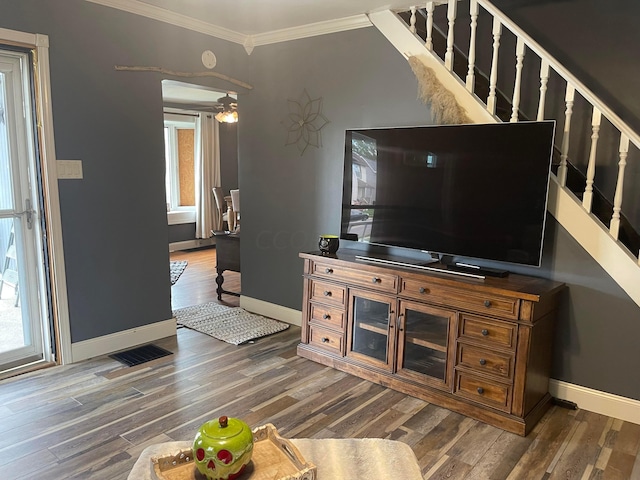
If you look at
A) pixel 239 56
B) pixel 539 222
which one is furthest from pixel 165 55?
pixel 539 222

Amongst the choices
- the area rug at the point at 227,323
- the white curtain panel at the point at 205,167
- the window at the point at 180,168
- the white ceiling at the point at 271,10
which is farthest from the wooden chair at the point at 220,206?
the white ceiling at the point at 271,10

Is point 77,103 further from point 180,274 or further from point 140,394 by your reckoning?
point 180,274

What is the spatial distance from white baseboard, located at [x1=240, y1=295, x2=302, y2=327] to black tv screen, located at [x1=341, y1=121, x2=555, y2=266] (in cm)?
105

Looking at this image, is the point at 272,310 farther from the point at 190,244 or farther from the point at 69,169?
the point at 190,244

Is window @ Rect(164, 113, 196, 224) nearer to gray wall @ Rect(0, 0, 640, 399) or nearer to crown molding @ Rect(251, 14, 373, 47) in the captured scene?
gray wall @ Rect(0, 0, 640, 399)

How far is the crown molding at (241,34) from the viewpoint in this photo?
10.9ft

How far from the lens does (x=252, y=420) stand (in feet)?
8.50

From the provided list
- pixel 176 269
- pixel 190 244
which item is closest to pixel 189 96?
pixel 190 244

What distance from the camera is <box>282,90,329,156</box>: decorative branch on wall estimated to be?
3.81 metres

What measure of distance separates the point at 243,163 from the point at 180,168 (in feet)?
12.6

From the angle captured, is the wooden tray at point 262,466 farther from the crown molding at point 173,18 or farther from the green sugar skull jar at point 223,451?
the crown molding at point 173,18

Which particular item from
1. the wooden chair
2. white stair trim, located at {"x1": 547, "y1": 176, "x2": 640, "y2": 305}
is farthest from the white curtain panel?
white stair trim, located at {"x1": 547, "y1": 176, "x2": 640, "y2": 305}

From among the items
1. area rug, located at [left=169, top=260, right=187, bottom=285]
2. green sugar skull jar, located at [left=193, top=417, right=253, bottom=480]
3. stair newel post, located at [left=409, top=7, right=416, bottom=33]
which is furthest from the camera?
area rug, located at [left=169, top=260, right=187, bottom=285]

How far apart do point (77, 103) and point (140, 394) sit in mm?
1891
